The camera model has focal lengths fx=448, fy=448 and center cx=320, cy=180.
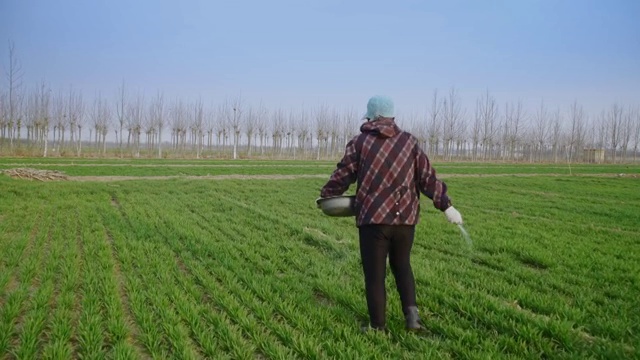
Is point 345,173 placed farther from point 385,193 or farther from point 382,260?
point 382,260

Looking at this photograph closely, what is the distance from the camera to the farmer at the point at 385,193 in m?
3.27

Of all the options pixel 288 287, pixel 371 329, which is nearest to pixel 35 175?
pixel 288 287

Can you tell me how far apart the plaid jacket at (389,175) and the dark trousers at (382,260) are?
0.30 ft

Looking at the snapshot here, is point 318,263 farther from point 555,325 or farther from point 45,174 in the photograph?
point 45,174

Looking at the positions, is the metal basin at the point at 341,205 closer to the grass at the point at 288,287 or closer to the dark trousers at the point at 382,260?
the dark trousers at the point at 382,260

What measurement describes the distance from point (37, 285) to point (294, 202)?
7.94 meters

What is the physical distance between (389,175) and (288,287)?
1.96m

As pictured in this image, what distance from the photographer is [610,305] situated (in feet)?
13.2

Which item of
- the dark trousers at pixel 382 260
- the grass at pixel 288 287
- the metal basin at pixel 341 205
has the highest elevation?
the metal basin at pixel 341 205

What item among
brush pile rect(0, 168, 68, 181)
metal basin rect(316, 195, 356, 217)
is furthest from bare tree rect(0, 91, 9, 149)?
metal basin rect(316, 195, 356, 217)

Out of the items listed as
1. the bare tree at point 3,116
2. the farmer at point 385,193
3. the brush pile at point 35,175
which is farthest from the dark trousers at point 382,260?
the bare tree at point 3,116

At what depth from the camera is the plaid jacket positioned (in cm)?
326

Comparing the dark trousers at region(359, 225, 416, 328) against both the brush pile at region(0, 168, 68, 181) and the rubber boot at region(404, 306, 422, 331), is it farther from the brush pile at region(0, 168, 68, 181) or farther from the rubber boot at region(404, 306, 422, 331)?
the brush pile at region(0, 168, 68, 181)

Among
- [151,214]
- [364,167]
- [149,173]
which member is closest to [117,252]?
[151,214]
